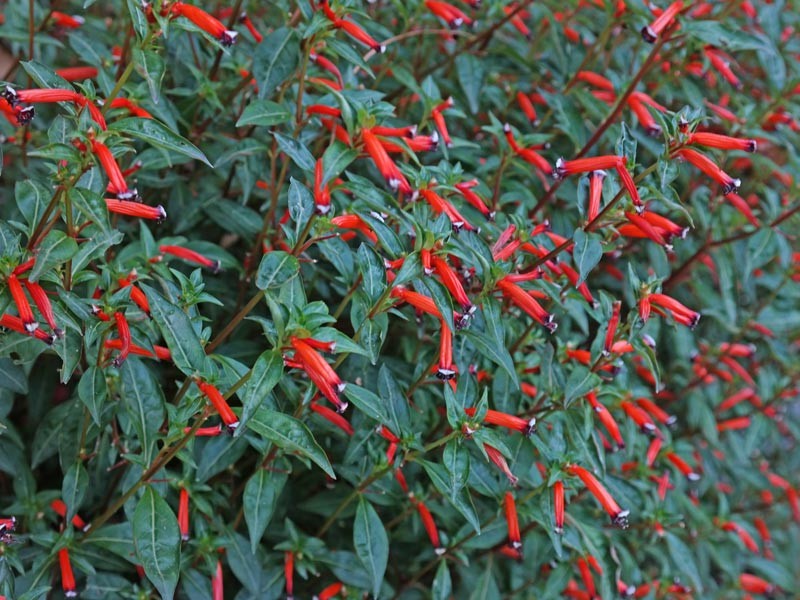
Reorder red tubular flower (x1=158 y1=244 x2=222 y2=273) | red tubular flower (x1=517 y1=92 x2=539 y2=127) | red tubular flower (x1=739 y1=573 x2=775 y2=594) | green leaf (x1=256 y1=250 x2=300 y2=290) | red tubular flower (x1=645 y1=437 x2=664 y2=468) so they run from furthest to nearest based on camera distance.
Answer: red tubular flower (x1=739 y1=573 x2=775 y2=594) < red tubular flower (x1=517 y1=92 x2=539 y2=127) < red tubular flower (x1=645 y1=437 x2=664 y2=468) < red tubular flower (x1=158 y1=244 x2=222 y2=273) < green leaf (x1=256 y1=250 x2=300 y2=290)

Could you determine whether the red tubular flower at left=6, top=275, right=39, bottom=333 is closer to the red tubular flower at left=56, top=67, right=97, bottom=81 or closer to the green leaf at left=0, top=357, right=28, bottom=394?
the green leaf at left=0, top=357, right=28, bottom=394

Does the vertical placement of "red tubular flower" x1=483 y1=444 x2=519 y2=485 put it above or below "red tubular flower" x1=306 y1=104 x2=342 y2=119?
below

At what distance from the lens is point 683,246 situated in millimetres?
3955

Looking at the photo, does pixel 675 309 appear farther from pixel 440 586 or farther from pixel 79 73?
pixel 79 73

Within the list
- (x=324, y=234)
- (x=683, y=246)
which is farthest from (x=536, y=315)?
(x=683, y=246)

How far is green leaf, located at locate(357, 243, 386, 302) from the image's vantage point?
7.47 feet

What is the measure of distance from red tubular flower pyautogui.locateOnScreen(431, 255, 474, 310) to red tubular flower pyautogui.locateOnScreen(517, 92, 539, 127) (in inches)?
58.4

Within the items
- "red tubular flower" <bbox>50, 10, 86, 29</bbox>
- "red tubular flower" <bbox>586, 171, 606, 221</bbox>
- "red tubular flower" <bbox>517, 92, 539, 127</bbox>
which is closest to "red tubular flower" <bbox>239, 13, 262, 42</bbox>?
"red tubular flower" <bbox>50, 10, 86, 29</bbox>

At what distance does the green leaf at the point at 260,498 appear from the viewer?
2486mm

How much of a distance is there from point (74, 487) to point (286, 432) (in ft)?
2.35

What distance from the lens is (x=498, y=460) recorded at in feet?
7.91

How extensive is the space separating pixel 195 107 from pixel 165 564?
4.93ft

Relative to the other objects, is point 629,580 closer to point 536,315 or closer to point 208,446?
point 536,315

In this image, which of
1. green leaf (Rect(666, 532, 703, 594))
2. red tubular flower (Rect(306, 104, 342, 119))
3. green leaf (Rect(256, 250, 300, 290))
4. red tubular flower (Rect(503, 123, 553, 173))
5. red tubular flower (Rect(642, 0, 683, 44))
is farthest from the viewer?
green leaf (Rect(666, 532, 703, 594))
